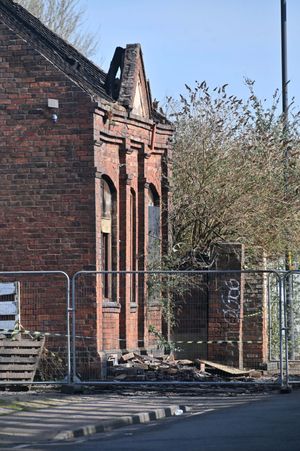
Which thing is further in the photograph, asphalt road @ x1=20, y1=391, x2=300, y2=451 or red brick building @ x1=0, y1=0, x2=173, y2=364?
red brick building @ x1=0, y1=0, x2=173, y2=364


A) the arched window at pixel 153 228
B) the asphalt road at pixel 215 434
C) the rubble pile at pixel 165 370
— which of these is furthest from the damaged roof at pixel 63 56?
the asphalt road at pixel 215 434

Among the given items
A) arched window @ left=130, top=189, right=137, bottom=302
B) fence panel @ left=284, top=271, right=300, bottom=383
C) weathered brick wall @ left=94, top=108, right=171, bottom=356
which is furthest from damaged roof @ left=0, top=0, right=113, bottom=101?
fence panel @ left=284, top=271, right=300, bottom=383

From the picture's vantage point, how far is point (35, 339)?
22078 mm

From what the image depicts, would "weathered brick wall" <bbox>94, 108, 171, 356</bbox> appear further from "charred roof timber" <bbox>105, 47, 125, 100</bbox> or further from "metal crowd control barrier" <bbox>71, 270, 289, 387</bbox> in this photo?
"charred roof timber" <bbox>105, 47, 125, 100</bbox>

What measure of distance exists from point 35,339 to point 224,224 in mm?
7917

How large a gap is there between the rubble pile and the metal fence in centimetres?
2

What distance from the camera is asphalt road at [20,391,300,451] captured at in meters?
12.8

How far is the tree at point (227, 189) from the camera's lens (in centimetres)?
2858

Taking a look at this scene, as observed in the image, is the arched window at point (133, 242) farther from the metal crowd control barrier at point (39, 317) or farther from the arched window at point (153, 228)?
the metal crowd control barrier at point (39, 317)

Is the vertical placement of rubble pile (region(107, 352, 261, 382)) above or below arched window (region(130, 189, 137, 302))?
below

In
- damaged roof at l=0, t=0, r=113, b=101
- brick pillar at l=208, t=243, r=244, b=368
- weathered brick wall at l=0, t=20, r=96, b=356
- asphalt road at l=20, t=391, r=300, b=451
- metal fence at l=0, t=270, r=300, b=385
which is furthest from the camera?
brick pillar at l=208, t=243, r=244, b=368

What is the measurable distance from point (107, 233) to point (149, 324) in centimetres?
292

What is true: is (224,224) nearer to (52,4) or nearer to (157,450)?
(157,450)

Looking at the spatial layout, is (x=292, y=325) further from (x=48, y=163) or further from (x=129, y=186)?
(x=48, y=163)
